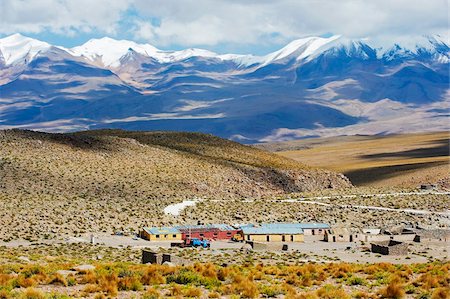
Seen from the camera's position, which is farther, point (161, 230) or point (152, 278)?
point (161, 230)

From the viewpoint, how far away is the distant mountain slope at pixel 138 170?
65562 millimetres

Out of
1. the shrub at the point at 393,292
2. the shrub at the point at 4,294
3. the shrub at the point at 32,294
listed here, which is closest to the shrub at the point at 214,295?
the shrub at the point at 32,294

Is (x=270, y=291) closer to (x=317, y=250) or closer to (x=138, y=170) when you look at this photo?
(x=317, y=250)

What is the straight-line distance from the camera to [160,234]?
5069 centimetres

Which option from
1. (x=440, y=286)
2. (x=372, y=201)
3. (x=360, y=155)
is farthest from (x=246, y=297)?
(x=360, y=155)

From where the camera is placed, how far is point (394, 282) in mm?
25484

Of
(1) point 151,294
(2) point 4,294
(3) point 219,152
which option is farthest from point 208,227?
(3) point 219,152

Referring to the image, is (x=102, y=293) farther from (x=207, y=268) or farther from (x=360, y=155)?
(x=360, y=155)

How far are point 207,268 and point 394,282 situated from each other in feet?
23.2

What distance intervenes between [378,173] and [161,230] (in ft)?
240

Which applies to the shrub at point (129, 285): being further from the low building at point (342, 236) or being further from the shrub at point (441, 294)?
the low building at point (342, 236)

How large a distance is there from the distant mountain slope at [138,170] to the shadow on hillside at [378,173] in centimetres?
1776

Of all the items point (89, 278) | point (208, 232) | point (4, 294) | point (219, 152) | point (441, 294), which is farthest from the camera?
point (219, 152)

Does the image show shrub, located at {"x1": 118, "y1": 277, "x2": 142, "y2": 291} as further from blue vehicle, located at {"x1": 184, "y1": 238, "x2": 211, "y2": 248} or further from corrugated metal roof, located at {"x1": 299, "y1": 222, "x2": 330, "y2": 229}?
corrugated metal roof, located at {"x1": 299, "y1": 222, "x2": 330, "y2": 229}
